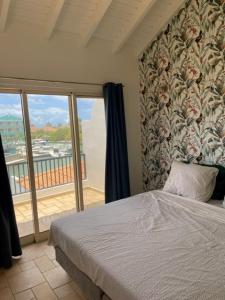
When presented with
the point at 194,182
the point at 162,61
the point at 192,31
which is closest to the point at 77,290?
the point at 194,182

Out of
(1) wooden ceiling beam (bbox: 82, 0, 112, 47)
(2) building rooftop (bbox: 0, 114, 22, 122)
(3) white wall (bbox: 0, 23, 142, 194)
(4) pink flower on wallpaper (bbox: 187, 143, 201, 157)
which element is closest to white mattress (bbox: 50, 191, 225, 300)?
(4) pink flower on wallpaper (bbox: 187, 143, 201, 157)

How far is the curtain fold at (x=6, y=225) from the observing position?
2371 millimetres

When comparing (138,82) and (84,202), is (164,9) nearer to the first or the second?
(138,82)

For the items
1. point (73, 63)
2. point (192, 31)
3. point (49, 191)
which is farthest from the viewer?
point (49, 191)

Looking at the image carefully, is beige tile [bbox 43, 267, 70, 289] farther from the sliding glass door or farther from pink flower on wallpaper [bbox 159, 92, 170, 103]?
pink flower on wallpaper [bbox 159, 92, 170, 103]

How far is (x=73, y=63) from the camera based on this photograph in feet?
9.80

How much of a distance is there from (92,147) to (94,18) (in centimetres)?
169

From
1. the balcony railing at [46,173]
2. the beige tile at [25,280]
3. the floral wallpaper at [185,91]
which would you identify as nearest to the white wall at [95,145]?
the balcony railing at [46,173]

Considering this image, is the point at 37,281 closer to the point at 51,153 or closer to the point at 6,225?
the point at 6,225

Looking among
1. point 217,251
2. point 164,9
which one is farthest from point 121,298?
point 164,9

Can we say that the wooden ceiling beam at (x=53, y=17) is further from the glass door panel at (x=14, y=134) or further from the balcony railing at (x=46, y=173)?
the balcony railing at (x=46, y=173)

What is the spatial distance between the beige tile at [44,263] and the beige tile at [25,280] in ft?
0.17

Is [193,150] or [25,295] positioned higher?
[193,150]

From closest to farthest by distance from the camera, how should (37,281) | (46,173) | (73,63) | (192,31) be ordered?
(37,281) → (192,31) → (73,63) → (46,173)
